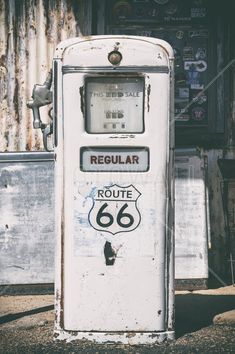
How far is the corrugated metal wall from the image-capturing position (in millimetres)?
7184

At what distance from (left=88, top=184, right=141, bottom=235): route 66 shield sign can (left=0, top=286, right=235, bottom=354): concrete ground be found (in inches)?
32.6

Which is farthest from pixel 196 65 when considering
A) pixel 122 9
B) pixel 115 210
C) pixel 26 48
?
pixel 115 210

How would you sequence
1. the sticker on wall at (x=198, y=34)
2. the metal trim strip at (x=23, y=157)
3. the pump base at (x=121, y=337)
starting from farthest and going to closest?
the sticker on wall at (x=198, y=34)
the metal trim strip at (x=23, y=157)
the pump base at (x=121, y=337)

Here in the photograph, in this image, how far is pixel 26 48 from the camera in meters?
7.23

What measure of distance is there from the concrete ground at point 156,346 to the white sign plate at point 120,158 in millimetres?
1235

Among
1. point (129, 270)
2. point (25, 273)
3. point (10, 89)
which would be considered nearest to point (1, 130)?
point (10, 89)

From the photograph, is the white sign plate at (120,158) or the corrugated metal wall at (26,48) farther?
the corrugated metal wall at (26,48)

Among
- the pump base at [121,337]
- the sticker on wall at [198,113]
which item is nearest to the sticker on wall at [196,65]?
the sticker on wall at [198,113]

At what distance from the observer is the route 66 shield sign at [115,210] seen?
496cm

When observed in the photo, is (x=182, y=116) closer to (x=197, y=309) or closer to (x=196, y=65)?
(x=196, y=65)

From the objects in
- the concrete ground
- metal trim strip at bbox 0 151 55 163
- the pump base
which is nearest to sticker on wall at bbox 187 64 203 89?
metal trim strip at bbox 0 151 55 163

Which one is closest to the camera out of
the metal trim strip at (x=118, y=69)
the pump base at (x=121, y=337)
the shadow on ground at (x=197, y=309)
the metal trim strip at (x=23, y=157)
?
the metal trim strip at (x=118, y=69)

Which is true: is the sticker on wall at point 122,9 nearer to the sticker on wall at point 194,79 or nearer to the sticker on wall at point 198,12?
the sticker on wall at point 198,12

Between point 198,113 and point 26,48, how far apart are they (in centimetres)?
183
